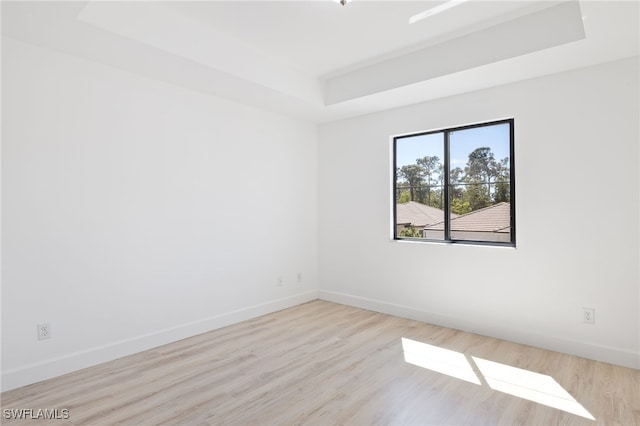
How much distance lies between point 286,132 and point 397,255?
214 centimetres

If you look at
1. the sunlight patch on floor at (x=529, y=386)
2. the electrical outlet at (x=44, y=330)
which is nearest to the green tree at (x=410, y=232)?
the sunlight patch on floor at (x=529, y=386)

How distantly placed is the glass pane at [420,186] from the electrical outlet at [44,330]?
3.58 m

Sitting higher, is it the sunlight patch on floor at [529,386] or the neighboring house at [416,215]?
the neighboring house at [416,215]

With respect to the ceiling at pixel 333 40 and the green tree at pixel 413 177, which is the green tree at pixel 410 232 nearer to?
the green tree at pixel 413 177

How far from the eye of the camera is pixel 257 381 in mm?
2660

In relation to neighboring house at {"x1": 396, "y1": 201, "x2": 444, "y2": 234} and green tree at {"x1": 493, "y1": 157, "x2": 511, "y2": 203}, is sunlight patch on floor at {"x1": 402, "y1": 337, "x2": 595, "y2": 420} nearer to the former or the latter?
neighboring house at {"x1": 396, "y1": 201, "x2": 444, "y2": 234}

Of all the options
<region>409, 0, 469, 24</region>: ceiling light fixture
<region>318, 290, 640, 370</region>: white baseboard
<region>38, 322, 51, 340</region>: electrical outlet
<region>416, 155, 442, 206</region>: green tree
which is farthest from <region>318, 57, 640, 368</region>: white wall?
<region>38, 322, 51, 340</region>: electrical outlet

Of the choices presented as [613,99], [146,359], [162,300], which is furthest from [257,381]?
[613,99]

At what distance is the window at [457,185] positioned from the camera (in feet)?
11.9

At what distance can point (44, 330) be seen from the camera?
2.70 m

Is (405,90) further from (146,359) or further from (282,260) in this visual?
(146,359)

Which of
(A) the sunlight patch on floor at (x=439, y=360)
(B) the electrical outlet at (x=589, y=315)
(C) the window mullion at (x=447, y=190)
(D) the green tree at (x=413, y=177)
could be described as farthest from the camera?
(D) the green tree at (x=413, y=177)

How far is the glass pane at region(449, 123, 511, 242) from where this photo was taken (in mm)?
3631

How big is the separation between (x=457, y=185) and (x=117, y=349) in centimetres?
371
